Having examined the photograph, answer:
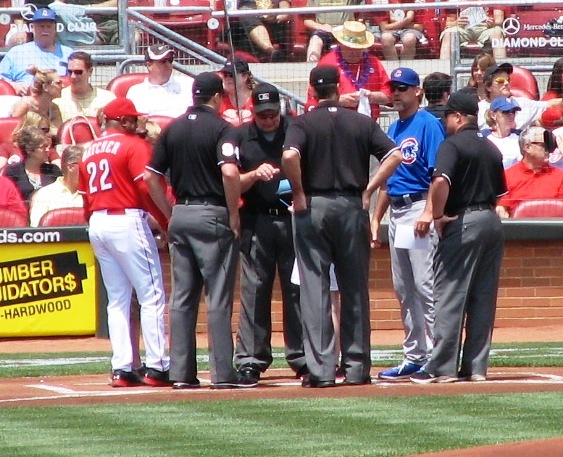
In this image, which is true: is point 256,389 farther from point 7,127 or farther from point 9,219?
point 7,127

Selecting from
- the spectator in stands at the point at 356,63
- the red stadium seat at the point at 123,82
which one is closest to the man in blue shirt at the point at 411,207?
the spectator in stands at the point at 356,63

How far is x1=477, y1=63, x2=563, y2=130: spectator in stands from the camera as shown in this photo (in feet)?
44.9

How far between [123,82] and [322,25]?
232 centimetres

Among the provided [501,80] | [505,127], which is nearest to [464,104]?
[505,127]

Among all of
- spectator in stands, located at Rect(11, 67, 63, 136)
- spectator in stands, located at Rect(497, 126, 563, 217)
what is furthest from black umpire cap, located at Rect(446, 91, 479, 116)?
spectator in stands, located at Rect(11, 67, 63, 136)

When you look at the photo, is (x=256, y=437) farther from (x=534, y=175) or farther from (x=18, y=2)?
(x=18, y=2)

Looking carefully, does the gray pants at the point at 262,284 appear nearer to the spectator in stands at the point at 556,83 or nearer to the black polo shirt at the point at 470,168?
the black polo shirt at the point at 470,168

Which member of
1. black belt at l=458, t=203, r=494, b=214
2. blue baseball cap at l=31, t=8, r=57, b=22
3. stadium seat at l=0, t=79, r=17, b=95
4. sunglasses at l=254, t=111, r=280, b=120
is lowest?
black belt at l=458, t=203, r=494, b=214

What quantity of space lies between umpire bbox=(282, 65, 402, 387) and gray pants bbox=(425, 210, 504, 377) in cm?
48

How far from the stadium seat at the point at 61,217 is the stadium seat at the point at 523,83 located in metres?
4.92

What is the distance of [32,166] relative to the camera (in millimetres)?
13305

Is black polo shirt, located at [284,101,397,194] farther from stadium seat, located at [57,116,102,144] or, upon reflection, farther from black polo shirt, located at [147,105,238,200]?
stadium seat, located at [57,116,102,144]

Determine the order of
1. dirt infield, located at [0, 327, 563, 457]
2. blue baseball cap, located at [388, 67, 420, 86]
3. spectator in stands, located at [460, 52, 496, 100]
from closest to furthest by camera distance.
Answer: dirt infield, located at [0, 327, 563, 457] < blue baseball cap, located at [388, 67, 420, 86] < spectator in stands, located at [460, 52, 496, 100]

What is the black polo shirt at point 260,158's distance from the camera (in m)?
8.95
